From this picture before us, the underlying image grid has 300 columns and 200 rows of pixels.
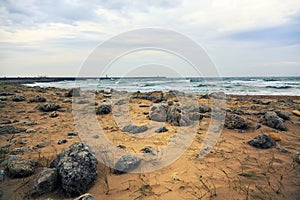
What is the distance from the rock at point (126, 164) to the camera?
297 centimetres

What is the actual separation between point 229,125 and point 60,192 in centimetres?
392

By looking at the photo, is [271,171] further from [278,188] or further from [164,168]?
[164,168]

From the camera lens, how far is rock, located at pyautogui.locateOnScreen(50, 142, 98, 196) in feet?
8.11

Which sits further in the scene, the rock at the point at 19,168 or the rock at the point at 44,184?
the rock at the point at 19,168

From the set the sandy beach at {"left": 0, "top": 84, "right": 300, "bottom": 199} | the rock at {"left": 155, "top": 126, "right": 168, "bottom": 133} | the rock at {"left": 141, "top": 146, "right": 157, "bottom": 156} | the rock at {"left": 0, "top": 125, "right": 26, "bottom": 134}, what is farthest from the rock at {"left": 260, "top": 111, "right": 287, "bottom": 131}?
the rock at {"left": 0, "top": 125, "right": 26, "bottom": 134}

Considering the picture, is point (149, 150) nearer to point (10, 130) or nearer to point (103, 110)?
point (10, 130)

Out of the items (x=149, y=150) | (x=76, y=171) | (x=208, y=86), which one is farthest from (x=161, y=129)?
(x=208, y=86)

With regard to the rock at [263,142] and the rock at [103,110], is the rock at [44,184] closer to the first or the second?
the rock at [263,142]

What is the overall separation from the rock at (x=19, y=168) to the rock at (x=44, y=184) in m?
0.39

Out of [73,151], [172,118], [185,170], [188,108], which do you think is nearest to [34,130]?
[73,151]

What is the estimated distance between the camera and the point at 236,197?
239 centimetres

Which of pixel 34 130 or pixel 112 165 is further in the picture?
pixel 34 130

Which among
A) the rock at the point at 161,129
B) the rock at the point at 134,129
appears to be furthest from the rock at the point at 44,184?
the rock at the point at 161,129

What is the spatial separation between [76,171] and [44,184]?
39 centimetres
